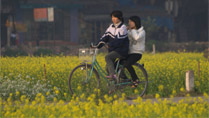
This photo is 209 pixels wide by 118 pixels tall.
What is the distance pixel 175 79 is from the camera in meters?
10.5

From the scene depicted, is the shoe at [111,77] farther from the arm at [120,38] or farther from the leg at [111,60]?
the arm at [120,38]

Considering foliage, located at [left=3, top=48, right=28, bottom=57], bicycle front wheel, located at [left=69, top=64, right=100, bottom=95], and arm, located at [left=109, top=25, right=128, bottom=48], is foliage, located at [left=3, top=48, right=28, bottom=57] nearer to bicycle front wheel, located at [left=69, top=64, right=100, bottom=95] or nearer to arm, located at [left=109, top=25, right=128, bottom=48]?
bicycle front wheel, located at [left=69, top=64, right=100, bottom=95]

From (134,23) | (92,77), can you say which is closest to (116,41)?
(134,23)

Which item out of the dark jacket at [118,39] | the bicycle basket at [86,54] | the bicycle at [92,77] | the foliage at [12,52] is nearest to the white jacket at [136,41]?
the dark jacket at [118,39]

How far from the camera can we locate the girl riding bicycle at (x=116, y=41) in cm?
834

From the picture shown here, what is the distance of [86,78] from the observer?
8.42 m

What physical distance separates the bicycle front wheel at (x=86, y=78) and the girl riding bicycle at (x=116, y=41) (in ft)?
1.06

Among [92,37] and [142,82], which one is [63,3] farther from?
[142,82]

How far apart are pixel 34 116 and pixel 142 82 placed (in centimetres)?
302

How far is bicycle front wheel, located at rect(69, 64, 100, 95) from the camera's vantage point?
8.34 metres

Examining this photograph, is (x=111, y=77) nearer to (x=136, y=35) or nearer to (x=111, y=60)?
(x=111, y=60)

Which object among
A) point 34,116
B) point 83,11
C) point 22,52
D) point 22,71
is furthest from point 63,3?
point 34,116

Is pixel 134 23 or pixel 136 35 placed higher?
pixel 134 23

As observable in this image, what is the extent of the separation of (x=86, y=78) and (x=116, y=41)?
102cm
